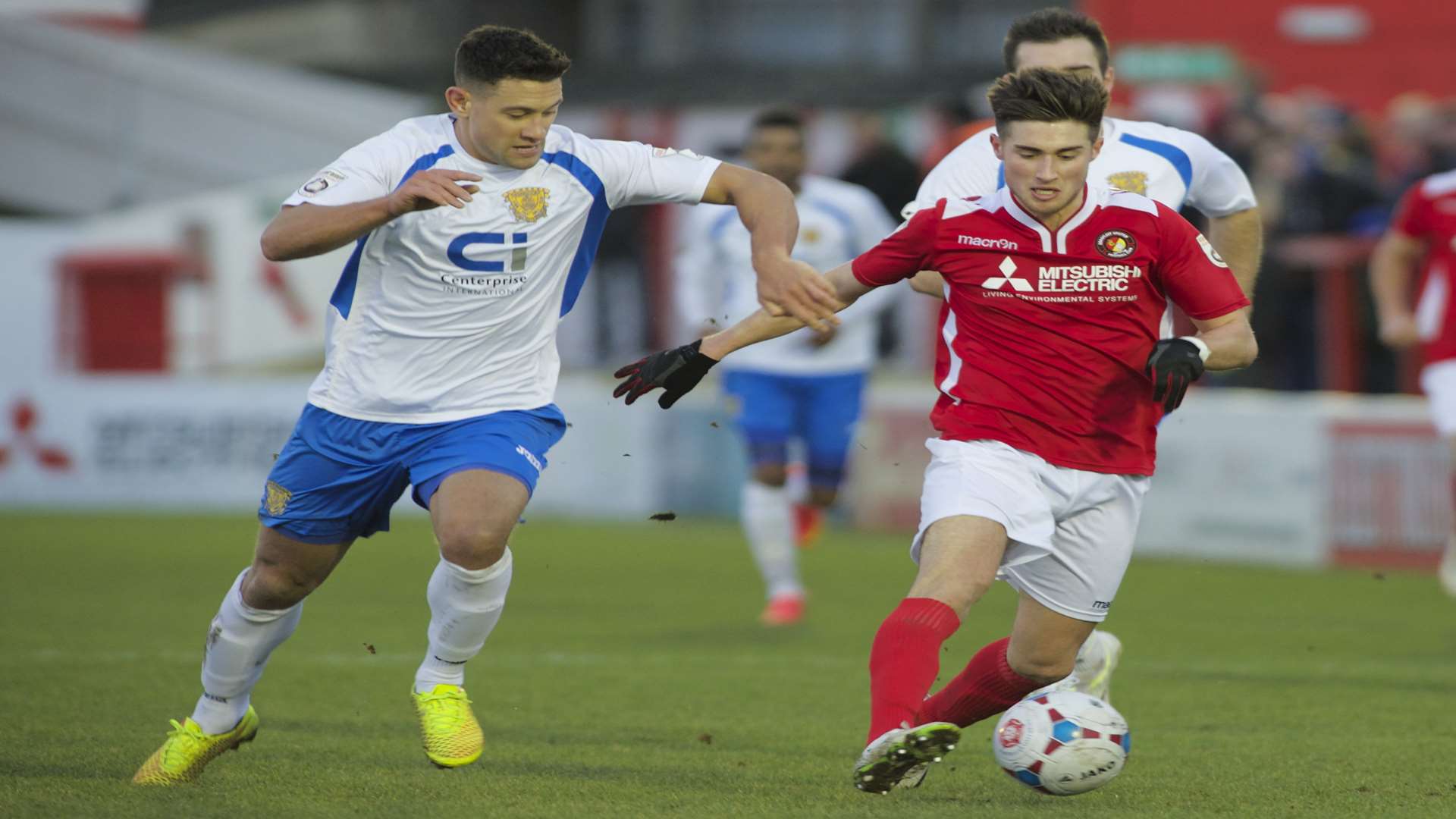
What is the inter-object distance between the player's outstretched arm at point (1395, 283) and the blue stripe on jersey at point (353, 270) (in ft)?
16.9

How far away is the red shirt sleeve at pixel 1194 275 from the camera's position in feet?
18.5

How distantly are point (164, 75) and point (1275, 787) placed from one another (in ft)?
55.8

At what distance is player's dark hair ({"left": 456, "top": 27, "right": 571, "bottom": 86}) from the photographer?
5.90 m

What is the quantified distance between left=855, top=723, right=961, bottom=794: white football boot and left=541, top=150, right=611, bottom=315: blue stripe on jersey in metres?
1.77

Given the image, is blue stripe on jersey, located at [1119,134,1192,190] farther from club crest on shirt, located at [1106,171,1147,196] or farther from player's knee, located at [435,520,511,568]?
player's knee, located at [435,520,511,568]

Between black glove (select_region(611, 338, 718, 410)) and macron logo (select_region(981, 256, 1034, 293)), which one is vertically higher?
macron logo (select_region(981, 256, 1034, 293))

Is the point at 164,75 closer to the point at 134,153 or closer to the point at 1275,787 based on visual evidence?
the point at 134,153

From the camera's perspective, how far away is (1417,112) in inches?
590

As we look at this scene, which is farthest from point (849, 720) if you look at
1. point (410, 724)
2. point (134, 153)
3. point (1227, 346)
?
point (134, 153)

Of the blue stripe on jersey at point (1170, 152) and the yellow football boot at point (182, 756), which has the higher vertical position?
the blue stripe on jersey at point (1170, 152)

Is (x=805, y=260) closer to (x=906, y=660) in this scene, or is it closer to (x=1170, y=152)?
(x=1170, y=152)

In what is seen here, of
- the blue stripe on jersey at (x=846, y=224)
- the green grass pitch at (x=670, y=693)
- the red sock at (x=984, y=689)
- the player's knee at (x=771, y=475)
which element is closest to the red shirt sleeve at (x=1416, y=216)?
the green grass pitch at (x=670, y=693)

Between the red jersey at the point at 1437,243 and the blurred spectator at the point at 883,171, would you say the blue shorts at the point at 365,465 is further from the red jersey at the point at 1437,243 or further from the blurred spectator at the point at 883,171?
the blurred spectator at the point at 883,171

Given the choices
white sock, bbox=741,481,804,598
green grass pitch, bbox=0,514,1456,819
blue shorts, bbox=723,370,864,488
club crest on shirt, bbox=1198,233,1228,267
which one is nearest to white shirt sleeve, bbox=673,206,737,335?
blue shorts, bbox=723,370,864,488
